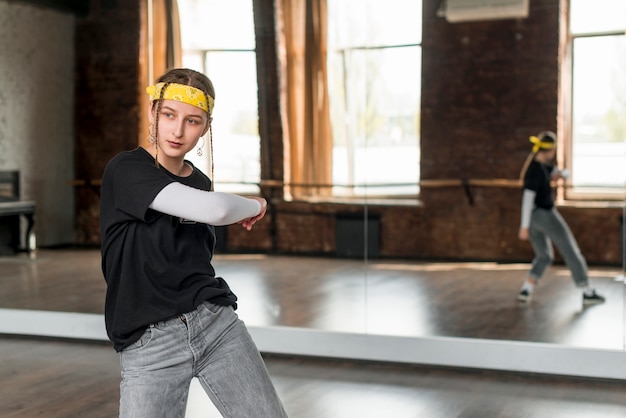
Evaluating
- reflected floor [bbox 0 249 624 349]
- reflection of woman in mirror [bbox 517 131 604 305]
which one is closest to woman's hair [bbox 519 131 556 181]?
reflection of woman in mirror [bbox 517 131 604 305]

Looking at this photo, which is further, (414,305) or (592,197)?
(414,305)

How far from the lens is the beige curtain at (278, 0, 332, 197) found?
19.1ft

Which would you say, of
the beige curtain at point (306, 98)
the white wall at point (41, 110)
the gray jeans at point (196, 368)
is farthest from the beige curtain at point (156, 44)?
the gray jeans at point (196, 368)

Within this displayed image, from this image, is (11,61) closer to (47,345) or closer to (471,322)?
(47,345)

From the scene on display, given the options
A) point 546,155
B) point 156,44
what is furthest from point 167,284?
point 156,44

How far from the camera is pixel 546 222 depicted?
5297 millimetres

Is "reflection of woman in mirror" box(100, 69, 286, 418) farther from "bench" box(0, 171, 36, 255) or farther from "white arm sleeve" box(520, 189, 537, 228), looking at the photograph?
"bench" box(0, 171, 36, 255)

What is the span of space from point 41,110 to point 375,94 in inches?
95.4

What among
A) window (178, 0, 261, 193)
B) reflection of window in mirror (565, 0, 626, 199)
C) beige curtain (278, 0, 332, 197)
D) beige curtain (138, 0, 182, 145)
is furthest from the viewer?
beige curtain (138, 0, 182, 145)

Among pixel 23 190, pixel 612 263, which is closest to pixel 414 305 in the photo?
pixel 612 263

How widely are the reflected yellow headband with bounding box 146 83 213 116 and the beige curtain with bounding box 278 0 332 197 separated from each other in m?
3.41

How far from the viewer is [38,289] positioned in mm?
6836

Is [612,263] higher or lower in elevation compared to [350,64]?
lower

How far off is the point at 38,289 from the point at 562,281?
3.66 metres
